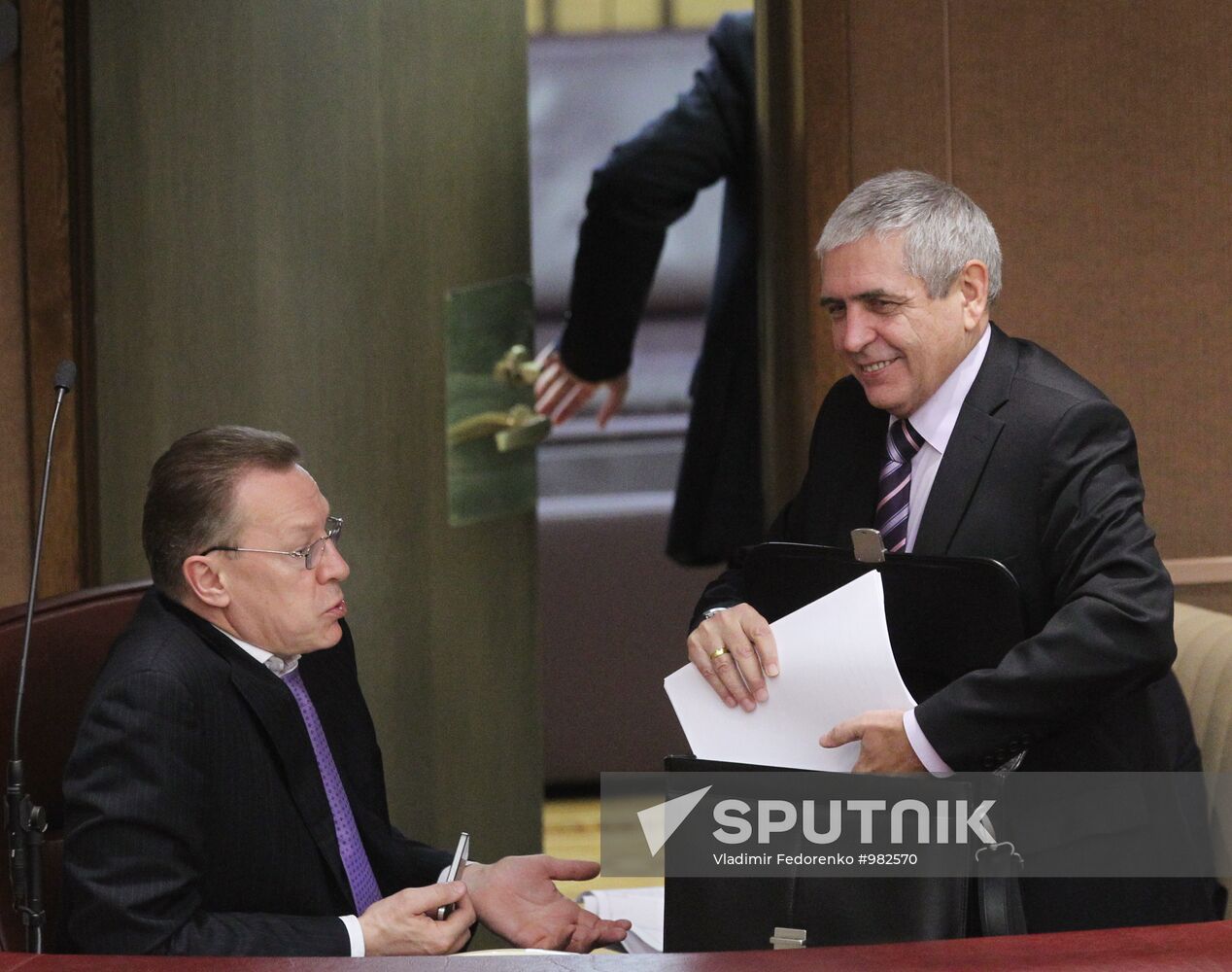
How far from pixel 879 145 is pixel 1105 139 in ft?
1.30

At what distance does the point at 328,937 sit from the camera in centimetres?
167

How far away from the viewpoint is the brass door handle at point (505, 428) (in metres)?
3.03

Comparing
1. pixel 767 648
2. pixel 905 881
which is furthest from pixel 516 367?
pixel 905 881

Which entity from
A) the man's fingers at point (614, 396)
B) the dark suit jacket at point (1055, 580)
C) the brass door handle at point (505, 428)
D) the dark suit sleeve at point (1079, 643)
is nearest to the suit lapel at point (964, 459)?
the dark suit jacket at point (1055, 580)

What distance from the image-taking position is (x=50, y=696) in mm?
1949

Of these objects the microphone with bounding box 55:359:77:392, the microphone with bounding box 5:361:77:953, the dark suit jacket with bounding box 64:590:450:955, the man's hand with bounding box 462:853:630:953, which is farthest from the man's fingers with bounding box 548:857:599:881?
the microphone with bounding box 55:359:77:392

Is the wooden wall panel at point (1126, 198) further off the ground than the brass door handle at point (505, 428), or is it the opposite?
the wooden wall panel at point (1126, 198)

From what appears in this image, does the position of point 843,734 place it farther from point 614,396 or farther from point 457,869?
point 614,396

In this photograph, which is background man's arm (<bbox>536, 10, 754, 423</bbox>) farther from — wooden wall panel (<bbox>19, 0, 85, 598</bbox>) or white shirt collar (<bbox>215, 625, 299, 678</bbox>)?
white shirt collar (<bbox>215, 625, 299, 678</bbox>)

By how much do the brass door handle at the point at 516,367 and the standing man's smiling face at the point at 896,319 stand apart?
128 centimetres

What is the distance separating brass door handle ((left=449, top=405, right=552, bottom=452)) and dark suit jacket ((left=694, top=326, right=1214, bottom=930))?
1.12 metres

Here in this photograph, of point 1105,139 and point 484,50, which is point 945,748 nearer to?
point 1105,139

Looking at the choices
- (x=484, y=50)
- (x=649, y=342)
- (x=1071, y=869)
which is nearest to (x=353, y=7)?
(x=484, y=50)

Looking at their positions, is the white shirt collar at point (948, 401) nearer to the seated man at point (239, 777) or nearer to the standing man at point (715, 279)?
the seated man at point (239, 777)
